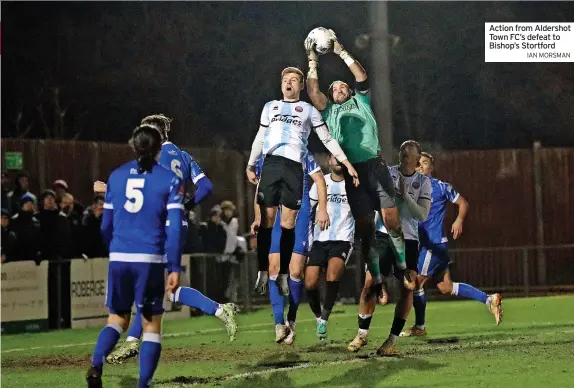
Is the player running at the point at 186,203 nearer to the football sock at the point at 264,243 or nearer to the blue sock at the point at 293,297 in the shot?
the football sock at the point at 264,243

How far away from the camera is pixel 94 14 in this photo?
33344 millimetres

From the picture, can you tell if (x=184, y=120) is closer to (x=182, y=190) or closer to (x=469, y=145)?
(x=469, y=145)

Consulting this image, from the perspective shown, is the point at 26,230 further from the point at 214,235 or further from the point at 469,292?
the point at 469,292

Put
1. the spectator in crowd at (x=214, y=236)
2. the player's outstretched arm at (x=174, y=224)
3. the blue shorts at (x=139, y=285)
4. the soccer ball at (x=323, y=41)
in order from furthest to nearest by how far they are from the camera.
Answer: the spectator in crowd at (x=214, y=236), the soccer ball at (x=323, y=41), the blue shorts at (x=139, y=285), the player's outstretched arm at (x=174, y=224)

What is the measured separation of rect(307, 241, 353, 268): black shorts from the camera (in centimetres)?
1346

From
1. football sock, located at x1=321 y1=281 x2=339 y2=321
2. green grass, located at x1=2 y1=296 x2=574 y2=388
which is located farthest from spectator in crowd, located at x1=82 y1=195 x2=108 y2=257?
football sock, located at x1=321 y1=281 x2=339 y2=321

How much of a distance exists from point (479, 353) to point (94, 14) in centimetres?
2404

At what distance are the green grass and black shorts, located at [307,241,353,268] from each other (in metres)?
0.98

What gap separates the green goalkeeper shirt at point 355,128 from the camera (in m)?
12.5

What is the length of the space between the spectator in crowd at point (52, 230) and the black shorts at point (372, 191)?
6737mm

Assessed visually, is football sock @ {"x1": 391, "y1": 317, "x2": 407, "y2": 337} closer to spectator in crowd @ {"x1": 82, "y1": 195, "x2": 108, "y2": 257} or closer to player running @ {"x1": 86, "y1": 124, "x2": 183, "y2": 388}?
player running @ {"x1": 86, "y1": 124, "x2": 183, "y2": 388}

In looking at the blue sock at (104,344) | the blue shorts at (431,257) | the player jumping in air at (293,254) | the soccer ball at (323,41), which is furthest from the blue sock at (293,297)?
the blue sock at (104,344)

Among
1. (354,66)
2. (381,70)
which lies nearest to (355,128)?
(354,66)

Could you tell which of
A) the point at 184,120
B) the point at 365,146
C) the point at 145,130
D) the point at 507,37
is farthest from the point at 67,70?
the point at 145,130
